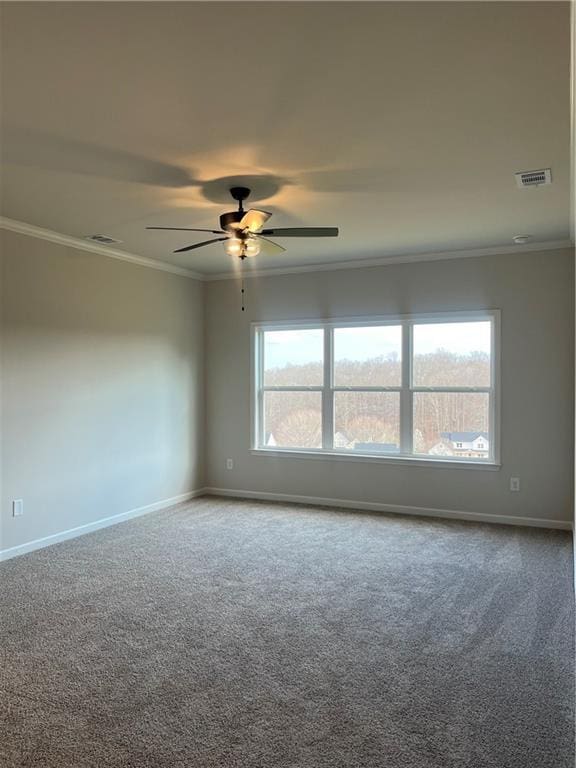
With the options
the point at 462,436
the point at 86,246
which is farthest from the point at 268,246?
the point at 462,436

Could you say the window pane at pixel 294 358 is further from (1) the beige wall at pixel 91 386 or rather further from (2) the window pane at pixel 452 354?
(2) the window pane at pixel 452 354

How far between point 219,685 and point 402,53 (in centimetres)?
284

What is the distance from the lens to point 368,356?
606 centimetres

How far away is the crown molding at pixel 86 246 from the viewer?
447 centimetres

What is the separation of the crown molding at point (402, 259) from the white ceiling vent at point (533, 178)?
1.73 m

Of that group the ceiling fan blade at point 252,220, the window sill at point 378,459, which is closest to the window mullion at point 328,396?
the window sill at point 378,459

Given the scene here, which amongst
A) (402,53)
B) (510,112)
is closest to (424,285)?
(510,112)

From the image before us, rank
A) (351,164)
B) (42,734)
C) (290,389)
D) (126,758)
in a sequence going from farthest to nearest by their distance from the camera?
(290,389) < (351,164) < (42,734) < (126,758)

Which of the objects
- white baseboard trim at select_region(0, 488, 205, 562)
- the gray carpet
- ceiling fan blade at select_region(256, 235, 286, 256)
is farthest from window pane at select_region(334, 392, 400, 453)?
ceiling fan blade at select_region(256, 235, 286, 256)

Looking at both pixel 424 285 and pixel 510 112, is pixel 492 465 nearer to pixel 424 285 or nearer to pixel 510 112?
pixel 424 285

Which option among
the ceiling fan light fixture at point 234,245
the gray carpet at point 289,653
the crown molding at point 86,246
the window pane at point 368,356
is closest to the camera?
the gray carpet at point 289,653

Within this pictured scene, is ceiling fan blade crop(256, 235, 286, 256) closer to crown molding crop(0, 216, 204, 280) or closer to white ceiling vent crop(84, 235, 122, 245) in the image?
white ceiling vent crop(84, 235, 122, 245)

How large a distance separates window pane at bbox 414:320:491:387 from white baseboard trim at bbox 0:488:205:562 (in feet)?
9.79

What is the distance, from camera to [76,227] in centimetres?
461
